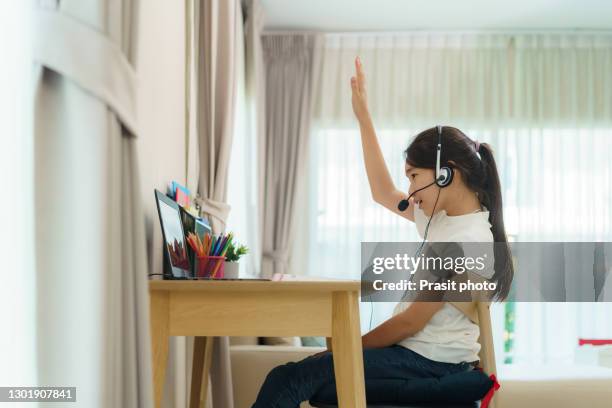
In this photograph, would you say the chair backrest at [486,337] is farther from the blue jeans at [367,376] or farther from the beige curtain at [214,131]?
the beige curtain at [214,131]

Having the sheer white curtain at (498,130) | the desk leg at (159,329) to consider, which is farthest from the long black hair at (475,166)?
the sheer white curtain at (498,130)

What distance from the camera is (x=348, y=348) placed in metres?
1.47

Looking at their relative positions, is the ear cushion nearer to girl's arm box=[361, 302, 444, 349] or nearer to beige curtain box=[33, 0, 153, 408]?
girl's arm box=[361, 302, 444, 349]

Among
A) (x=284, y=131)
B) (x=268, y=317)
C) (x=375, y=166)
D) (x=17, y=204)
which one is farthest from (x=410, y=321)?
(x=284, y=131)

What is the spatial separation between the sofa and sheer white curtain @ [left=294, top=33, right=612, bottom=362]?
1.96m

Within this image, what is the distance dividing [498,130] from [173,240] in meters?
3.57

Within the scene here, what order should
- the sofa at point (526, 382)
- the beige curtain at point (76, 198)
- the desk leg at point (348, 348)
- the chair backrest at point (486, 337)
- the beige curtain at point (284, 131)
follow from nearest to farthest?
the beige curtain at point (76, 198)
the desk leg at point (348, 348)
the chair backrest at point (486, 337)
the sofa at point (526, 382)
the beige curtain at point (284, 131)

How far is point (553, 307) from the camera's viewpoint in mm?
4805

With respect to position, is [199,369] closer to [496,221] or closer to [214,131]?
[214,131]

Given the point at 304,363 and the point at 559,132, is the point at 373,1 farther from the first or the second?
the point at 304,363

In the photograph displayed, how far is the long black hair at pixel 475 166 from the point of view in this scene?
6.14 feet

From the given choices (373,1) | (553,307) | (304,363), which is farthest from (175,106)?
(553,307)

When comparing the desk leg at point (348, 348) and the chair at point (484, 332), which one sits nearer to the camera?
the desk leg at point (348, 348)

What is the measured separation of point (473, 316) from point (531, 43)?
146 inches
